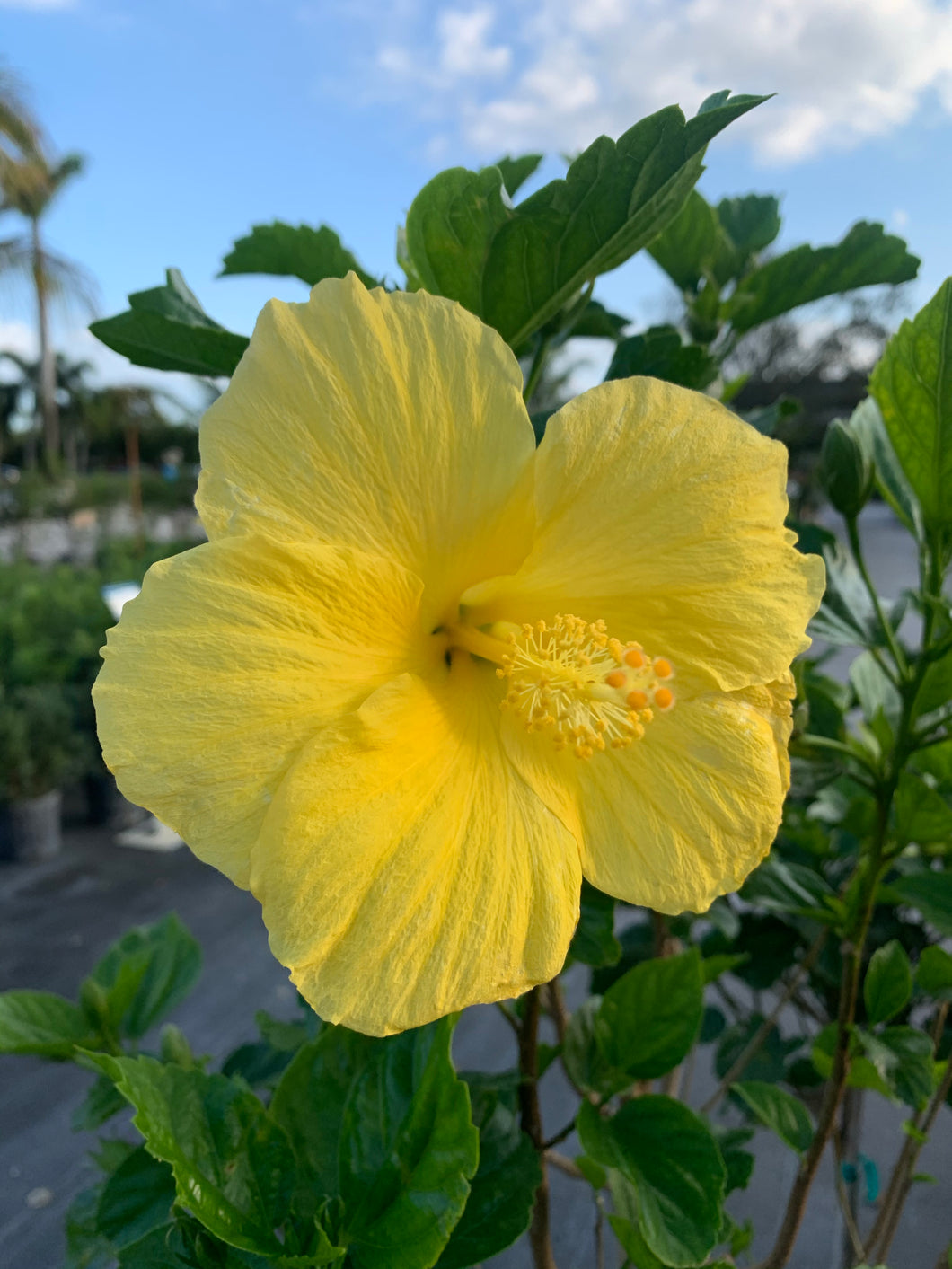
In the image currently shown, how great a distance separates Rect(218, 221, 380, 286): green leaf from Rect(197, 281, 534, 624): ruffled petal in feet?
0.54

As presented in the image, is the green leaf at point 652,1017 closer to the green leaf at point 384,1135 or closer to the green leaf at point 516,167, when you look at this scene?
the green leaf at point 384,1135

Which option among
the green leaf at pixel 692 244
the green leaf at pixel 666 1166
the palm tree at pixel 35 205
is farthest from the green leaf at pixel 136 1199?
the palm tree at pixel 35 205

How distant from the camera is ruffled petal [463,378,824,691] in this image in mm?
478

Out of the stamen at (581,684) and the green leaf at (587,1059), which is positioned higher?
the stamen at (581,684)

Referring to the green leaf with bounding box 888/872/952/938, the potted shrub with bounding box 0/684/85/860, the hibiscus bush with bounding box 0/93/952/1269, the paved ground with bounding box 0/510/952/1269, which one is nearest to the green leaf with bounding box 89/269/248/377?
the hibiscus bush with bounding box 0/93/952/1269

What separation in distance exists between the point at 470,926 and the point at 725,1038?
947 millimetres

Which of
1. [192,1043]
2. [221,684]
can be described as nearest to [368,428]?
[221,684]

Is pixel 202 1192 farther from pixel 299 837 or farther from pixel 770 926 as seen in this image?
pixel 770 926

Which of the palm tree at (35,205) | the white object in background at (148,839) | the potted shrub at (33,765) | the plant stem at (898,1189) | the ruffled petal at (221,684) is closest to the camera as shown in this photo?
the ruffled petal at (221,684)

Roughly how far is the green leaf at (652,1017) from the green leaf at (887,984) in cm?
25

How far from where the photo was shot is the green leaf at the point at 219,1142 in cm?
50

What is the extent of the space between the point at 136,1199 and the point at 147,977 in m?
0.36

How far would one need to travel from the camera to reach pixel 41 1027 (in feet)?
2.57

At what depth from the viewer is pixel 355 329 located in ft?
1.42
